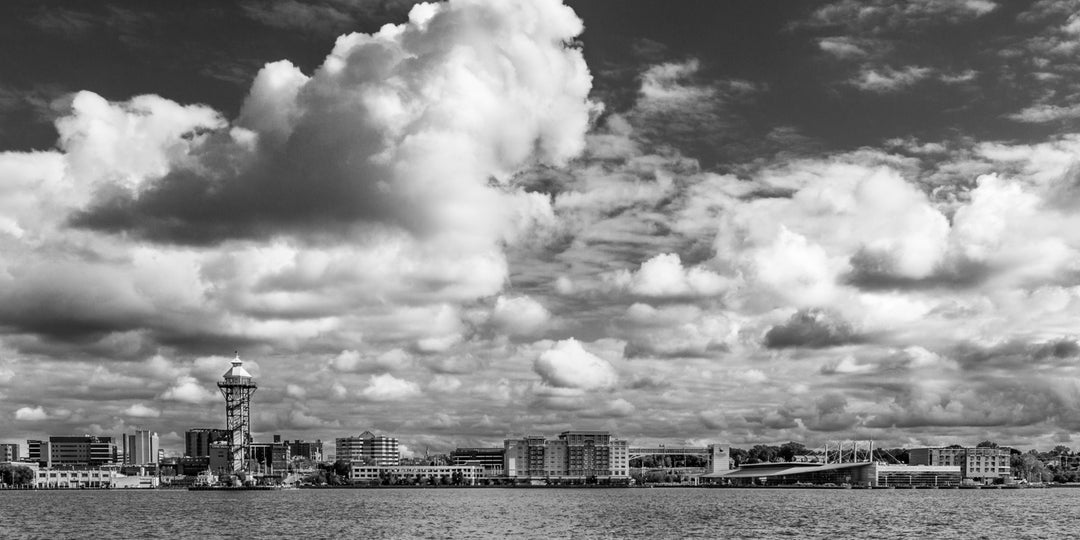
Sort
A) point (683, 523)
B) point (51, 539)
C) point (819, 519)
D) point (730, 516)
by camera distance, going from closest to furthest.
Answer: point (51, 539) < point (683, 523) < point (819, 519) < point (730, 516)

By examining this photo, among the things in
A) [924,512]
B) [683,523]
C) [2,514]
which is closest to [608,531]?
[683,523]

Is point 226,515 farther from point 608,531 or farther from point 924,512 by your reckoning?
point 924,512

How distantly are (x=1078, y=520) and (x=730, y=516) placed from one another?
36.6m

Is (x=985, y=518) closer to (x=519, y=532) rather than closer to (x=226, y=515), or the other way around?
(x=519, y=532)

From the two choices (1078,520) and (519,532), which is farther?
(1078,520)

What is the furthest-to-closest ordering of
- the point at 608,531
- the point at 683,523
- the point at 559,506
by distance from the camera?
the point at 559,506, the point at 683,523, the point at 608,531

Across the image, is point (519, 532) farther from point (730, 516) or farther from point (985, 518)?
point (985, 518)

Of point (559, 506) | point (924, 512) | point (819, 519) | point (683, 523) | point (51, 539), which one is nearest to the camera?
point (51, 539)

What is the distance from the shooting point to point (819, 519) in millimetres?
123875

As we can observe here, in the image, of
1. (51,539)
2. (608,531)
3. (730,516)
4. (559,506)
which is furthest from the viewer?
(559,506)

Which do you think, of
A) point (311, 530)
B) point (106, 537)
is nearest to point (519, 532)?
point (311, 530)

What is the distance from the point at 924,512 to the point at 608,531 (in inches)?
2336

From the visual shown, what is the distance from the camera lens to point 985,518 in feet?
415

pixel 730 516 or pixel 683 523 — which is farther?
pixel 730 516
